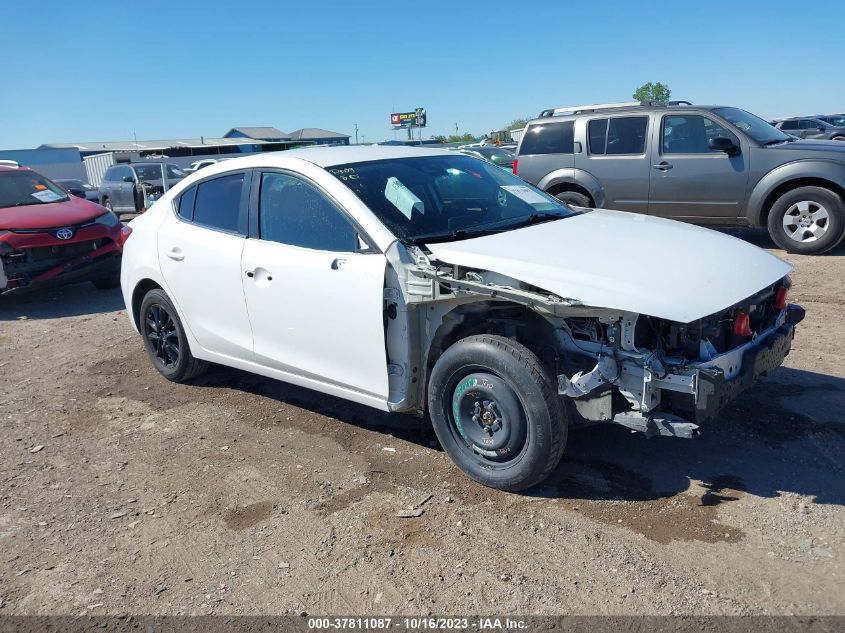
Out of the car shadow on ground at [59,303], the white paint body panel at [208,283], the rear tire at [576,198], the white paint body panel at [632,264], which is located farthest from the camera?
the rear tire at [576,198]

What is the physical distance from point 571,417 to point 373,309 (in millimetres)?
1183

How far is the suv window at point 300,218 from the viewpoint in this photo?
13.3 feet

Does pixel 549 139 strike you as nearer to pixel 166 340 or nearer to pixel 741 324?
pixel 166 340

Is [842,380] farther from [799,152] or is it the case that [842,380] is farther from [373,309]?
[799,152]

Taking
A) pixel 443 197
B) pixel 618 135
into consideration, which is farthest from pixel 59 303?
pixel 618 135

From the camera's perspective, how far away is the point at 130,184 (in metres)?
21.1

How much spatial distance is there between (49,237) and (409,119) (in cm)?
5683

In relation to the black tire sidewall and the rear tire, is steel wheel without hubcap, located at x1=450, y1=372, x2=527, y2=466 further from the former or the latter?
the rear tire

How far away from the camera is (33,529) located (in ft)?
12.1

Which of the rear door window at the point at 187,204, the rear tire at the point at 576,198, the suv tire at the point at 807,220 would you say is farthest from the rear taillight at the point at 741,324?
the rear tire at the point at 576,198

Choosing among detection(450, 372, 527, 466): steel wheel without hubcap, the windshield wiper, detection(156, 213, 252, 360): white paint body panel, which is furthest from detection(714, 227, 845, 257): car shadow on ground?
detection(156, 213, 252, 360): white paint body panel

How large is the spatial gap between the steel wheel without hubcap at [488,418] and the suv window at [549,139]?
25.0 ft

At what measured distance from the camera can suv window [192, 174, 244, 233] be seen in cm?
471

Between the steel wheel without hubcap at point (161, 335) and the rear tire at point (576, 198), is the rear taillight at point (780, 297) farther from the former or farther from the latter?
the rear tire at point (576, 198)
